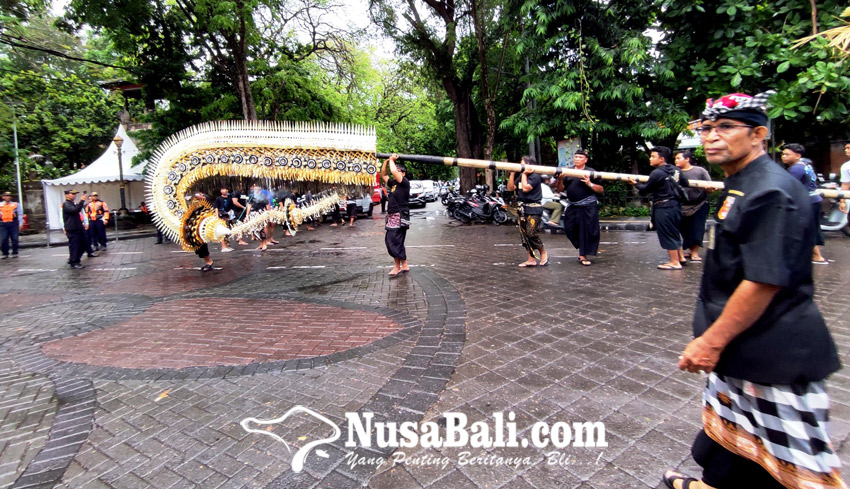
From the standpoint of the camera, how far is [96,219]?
12055mm

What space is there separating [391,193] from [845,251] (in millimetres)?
7974

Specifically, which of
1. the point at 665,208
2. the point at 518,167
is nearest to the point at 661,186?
the point at 665,208

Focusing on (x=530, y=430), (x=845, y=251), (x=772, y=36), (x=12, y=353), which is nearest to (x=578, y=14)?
(x=772, y=36)

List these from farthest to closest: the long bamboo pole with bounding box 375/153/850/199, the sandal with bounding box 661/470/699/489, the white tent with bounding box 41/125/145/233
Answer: the white tent with bounding box 41/125/145/233, the long bamboo pole with bounding box 375/153/850/199, the sandal with bounding box 661/470/699/489

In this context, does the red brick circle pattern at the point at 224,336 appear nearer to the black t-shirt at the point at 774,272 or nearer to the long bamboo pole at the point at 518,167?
the long bamboo pole at the point at 518,167

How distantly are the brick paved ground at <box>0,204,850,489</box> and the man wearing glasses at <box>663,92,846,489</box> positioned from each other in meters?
0.72

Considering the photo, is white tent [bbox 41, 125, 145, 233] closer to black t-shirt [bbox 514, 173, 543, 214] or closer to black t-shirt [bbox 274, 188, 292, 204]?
black t-shirt [bbox 274, 188, 292, 204]

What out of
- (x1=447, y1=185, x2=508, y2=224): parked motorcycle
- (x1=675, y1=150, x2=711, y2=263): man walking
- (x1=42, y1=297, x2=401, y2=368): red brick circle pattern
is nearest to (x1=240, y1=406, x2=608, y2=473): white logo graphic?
→ (x1=42, y1=297, x2=401, y2=368): red brick circle pattern

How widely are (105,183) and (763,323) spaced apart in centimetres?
2555

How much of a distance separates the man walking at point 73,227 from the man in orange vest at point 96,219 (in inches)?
76.8

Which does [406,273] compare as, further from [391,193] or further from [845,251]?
[845,251]

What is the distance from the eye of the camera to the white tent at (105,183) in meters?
19.3

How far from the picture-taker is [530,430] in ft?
8.43

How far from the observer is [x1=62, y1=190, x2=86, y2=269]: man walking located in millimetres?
9594
